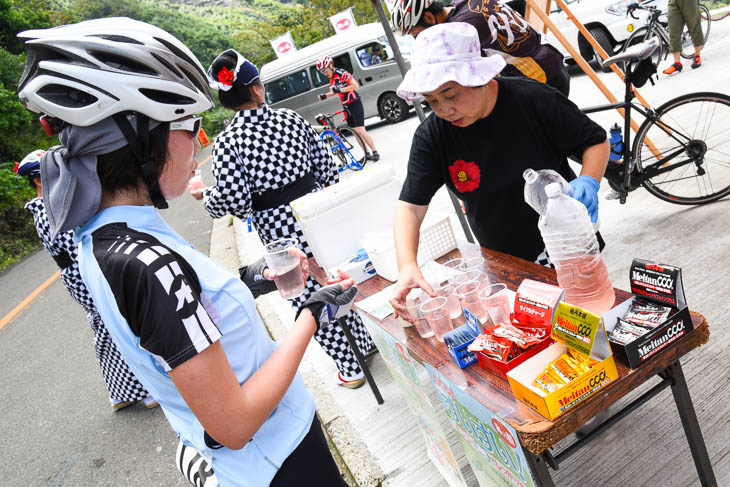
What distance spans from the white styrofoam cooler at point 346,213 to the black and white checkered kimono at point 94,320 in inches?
75.3

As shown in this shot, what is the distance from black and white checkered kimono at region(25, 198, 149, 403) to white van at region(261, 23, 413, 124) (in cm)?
1000

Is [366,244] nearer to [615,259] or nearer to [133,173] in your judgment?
[133,173]

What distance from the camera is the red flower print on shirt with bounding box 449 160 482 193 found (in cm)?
221

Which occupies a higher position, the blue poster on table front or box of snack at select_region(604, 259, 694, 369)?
box of snack at select_region(604, 259, 694, 369)

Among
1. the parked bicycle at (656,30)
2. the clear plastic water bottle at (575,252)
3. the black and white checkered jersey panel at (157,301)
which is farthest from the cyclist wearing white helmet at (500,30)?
the parked bicycle at (656,30)

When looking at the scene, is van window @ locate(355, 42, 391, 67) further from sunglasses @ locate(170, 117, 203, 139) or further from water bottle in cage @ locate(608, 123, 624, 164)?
sunglasses @ locate(170, 117, 203, 139)

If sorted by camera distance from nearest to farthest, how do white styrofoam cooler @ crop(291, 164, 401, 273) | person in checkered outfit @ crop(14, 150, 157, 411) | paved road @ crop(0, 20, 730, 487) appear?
white styrofoam cooler @ crop(291, 164, 401, 273)
paved road @ crop(0, 20, 730, 487)
person in checkered outfit @ crop(14, 150, 157, 411)

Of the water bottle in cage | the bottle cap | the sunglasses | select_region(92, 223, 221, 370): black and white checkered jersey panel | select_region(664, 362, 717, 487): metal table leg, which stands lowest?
select_region(664, 362, 717, 487): metal table leg

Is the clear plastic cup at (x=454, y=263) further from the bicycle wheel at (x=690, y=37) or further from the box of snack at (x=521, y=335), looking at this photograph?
the bicycle wheel at (x=690, y=37)

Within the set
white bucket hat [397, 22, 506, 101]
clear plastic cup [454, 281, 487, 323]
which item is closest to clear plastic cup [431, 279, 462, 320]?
clear plastic cup [454, 281, 487, 323]

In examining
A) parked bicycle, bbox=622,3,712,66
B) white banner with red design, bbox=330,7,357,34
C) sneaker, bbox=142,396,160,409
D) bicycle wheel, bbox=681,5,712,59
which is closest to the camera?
sneaker, bbox=142,396,160,409

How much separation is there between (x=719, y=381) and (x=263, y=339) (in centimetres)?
231

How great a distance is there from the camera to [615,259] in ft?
12.5

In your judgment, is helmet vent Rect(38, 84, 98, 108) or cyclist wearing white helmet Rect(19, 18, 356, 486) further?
helmet vent Rect(38, 84, 98, 108)
